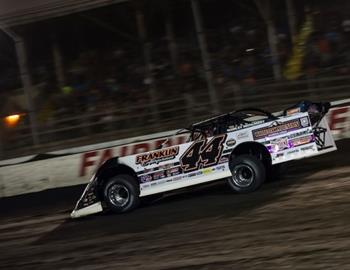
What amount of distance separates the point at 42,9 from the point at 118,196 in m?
10.7

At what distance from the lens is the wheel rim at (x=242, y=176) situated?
9859 mm

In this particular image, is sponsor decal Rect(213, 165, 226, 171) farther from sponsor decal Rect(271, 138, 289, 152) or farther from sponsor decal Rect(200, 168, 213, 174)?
sponsor decal Rect(271, 138, 289, 152)

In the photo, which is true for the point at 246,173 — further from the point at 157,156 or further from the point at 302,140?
the point at 157,156

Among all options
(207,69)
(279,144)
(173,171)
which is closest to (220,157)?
(173,171)

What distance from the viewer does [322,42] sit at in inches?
706

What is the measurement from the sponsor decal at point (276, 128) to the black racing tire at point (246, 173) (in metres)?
0.37

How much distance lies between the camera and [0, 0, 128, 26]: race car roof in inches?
762

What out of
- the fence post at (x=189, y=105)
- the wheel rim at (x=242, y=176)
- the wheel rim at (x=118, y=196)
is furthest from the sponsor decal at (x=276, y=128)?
the fence post at (x=189, y=105)

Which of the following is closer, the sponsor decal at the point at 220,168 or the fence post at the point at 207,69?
the sponsor decal at the point at 220,168

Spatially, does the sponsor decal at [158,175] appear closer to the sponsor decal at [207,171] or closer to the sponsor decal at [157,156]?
the sponsor decal at [157,156]

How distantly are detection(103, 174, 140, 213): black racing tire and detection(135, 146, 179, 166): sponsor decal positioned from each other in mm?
345

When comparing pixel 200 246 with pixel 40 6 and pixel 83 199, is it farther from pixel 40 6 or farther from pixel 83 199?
pixel 40 6

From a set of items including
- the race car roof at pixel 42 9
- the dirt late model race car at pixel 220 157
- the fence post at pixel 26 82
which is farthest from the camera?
the race car roof at pixel 42 9

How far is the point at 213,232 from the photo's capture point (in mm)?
7754
